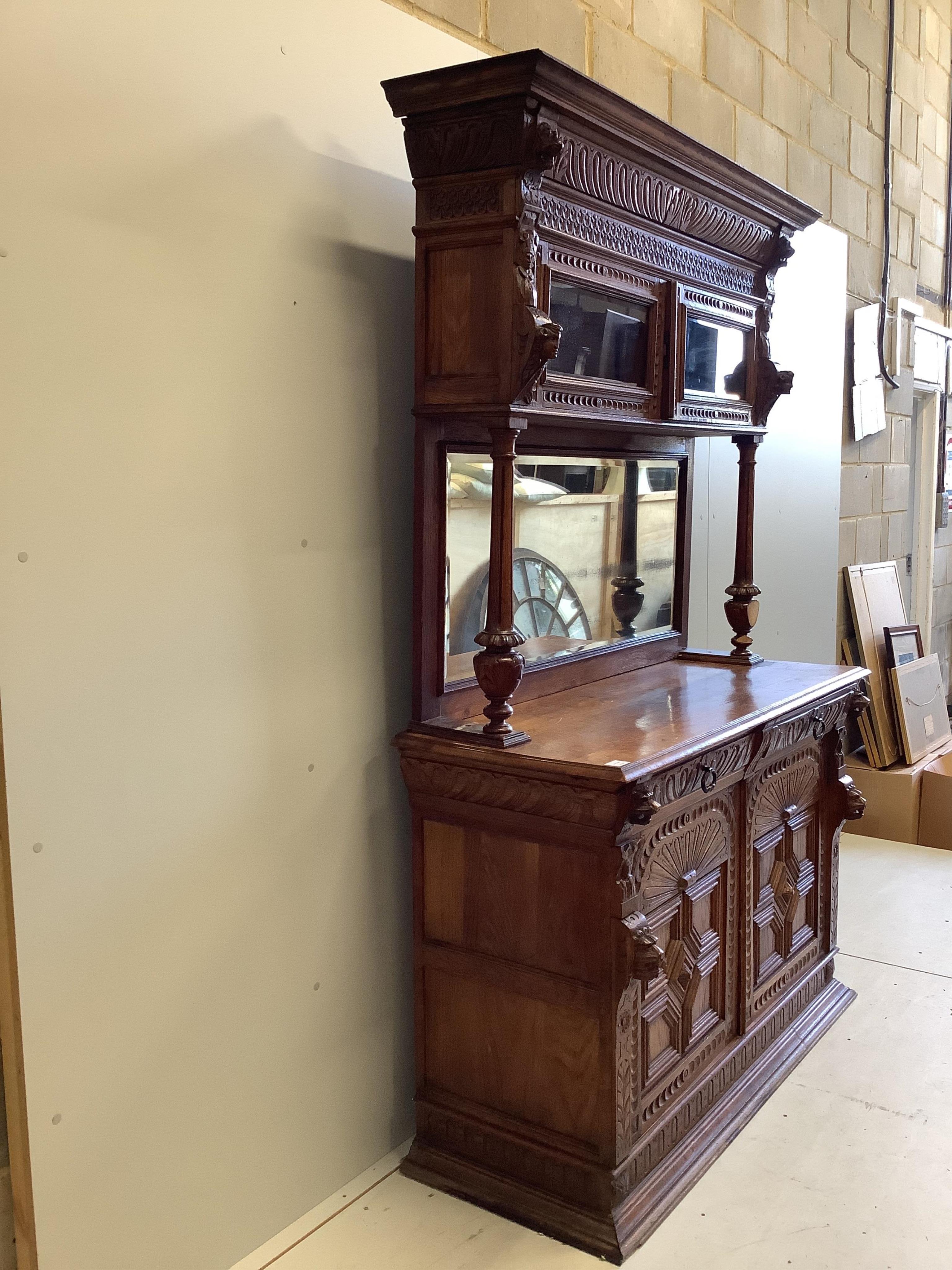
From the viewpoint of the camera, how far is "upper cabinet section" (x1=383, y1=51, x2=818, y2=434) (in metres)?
1.91

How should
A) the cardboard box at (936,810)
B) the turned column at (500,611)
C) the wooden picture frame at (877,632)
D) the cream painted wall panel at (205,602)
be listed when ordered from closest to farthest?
the cream painted wall panel at (205,602) → the turned column at (500,611) → the cardboard box at (936,810) → the wooden picture frame at (877,632)

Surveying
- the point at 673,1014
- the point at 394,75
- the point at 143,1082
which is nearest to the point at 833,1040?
the point at 673,1014

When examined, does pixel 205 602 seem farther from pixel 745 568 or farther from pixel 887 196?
pixel 887 196

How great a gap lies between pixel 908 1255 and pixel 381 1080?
1.04 m

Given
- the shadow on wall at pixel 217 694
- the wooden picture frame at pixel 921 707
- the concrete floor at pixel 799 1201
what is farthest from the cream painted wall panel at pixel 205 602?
the wooden picture frame at pixel 921 707

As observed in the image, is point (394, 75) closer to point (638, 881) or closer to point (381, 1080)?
point (638, 881)

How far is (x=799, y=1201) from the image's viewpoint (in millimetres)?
2197

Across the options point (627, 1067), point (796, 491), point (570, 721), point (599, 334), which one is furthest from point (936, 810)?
point (599, 334)

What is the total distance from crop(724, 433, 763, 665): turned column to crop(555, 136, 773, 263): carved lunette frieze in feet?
1.62

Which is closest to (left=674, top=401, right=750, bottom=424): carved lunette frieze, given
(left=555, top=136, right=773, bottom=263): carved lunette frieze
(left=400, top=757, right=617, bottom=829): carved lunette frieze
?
(left=555, top=136, right=773, bottom=263): carved lunette frieze

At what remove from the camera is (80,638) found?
1692mm

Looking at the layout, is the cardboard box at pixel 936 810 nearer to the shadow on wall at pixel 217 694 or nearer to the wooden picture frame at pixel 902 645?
the wooden picture frame at pixel 902 645

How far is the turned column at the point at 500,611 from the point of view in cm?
201

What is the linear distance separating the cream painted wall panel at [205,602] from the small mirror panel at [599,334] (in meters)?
0.33
